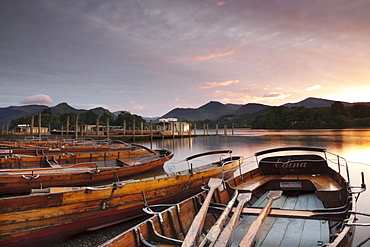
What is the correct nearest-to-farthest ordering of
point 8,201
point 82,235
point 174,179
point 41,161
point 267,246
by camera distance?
point 267,246 → point 8,201 → point 82,235 → point 174,179 → point 41,161

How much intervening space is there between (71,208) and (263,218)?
4459 mm

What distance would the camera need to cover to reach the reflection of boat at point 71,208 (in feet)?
15.7

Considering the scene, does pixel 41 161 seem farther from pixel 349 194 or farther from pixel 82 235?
pixel 349 194

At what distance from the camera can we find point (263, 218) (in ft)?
13.1

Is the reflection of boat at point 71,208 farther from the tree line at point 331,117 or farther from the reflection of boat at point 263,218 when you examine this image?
the tree line at point 331,117

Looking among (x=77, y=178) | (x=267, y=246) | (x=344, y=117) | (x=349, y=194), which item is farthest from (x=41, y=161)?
(x=344, y=117)

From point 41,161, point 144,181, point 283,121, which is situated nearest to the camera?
point 144,181

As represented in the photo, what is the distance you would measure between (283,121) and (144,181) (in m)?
124

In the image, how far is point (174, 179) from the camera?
25.3 ft

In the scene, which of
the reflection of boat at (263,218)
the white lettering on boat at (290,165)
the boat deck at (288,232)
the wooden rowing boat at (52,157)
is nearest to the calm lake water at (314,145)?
the white lettering on boat at (290,165)

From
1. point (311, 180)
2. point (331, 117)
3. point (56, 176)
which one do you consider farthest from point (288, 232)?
point (331, 117)

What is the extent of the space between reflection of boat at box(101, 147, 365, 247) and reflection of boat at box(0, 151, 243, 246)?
3.83ft

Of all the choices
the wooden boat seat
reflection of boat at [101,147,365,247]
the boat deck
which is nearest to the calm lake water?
the wooden boat seat

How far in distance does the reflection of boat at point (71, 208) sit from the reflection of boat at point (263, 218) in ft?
3.83
